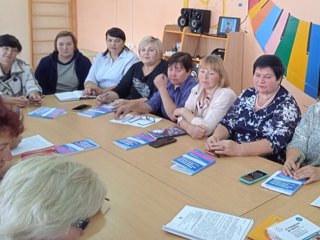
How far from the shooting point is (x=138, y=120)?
2572 millimetres

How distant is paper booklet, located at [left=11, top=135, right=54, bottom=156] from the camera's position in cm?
197

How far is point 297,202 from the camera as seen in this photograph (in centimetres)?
148

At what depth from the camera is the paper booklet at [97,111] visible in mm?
2662

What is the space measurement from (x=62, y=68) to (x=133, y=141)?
1.82 meters

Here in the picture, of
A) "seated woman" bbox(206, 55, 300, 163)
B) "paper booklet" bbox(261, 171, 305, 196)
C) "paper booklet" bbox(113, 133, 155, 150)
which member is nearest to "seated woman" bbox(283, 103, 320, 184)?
"seated woman" bbox(206, 55, 300, 163)

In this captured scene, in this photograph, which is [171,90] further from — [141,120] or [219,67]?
[219,67]

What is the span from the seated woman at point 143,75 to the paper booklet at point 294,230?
1.93 meters

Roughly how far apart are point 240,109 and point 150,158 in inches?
29.3

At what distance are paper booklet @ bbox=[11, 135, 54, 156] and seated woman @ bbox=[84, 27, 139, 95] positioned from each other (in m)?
1.37

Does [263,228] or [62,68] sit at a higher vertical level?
[62,68]

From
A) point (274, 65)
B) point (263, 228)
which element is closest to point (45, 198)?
point (263, 228)

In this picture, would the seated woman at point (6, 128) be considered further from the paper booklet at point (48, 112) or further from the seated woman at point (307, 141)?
the seated woman at point (307, 141)

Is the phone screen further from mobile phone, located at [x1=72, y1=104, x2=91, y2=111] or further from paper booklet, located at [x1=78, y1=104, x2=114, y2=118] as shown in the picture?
mobile phone, located at [x1=72, y1=104, x2=91, y2=111]

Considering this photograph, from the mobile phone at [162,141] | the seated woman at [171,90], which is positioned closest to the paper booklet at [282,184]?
the mobile phone at [162,141]
